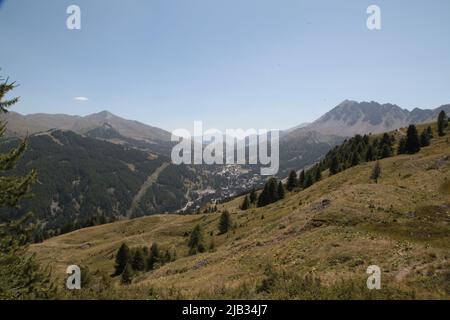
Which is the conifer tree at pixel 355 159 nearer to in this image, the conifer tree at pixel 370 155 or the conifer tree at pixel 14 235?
the conifer tree at pixel 370 155

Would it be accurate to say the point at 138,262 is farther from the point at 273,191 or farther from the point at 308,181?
the point at 308,181

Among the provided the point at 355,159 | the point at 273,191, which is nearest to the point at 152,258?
the point at 273,191

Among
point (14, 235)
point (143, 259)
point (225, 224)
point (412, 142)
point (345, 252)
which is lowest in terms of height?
point (143, 259)

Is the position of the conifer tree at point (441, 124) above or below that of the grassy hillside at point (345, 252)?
above

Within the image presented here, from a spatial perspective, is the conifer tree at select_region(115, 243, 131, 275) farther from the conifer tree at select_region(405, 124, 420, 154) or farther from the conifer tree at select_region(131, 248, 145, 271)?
the conifer tree at select_region(405, 124, 420, 154)

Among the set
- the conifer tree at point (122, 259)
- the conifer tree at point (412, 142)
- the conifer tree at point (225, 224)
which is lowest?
the conifer tree at point (122, 259)

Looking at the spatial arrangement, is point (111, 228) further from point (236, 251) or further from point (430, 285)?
point (430, 285)

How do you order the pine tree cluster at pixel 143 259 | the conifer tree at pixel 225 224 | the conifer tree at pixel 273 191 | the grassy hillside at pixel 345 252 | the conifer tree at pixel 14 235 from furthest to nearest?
the conifer tree at pixel 273 191, the conifer tree at pixel 225 224, the pine tree cluster at pixel 143 259, the conifer tree at pixel 14 235, the grassy hillside at pixel 345 252

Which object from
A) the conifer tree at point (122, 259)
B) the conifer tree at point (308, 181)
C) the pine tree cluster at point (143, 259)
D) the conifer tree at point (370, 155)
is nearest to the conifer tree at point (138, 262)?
the pine tree cluster at point (143, 259)

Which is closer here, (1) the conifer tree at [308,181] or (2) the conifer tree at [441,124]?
(1) the conifer tree at [308,181]

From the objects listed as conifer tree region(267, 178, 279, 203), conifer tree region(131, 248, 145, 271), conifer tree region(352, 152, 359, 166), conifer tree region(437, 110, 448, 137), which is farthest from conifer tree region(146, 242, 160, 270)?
conifer tree region(437, 110, 448, 137)
